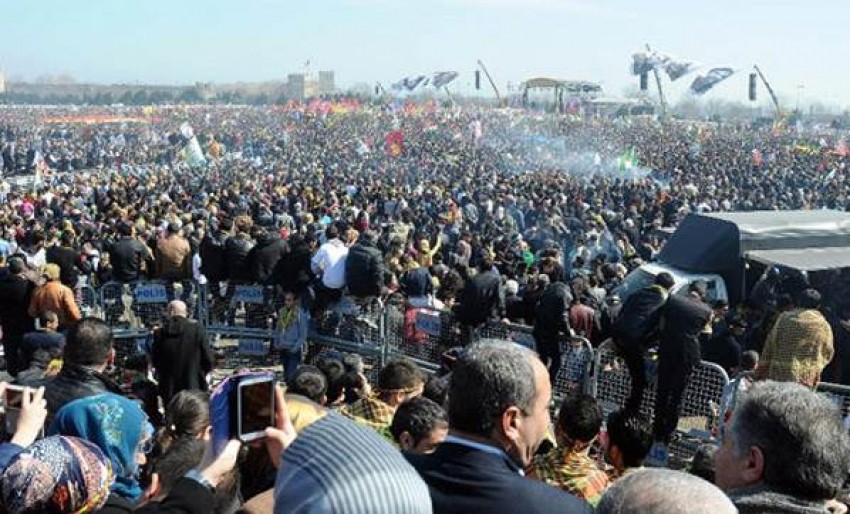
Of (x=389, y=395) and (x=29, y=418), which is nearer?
(x=29, y=418)

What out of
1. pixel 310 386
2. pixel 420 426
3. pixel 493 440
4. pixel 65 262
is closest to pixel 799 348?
pixel 310 386

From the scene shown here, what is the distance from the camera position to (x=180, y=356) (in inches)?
336

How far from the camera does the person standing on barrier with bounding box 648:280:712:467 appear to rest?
8305 mm

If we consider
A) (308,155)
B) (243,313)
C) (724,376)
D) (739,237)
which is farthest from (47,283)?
(308,155)

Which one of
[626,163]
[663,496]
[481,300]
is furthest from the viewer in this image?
[626,163]

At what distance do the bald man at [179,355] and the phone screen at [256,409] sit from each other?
5976mm

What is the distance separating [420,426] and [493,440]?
173cm

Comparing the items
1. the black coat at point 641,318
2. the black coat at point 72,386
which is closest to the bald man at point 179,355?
the black coat at point 72,386

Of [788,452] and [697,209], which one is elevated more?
[788,452]

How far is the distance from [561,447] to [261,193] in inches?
903

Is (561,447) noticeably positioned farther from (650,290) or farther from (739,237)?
(739,237)

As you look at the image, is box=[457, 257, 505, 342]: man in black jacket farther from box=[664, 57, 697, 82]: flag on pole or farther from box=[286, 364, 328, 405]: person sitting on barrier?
box=[664, 57, 697, 82]: flag on pole

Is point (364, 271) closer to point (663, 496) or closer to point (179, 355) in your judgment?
point (179, 355)

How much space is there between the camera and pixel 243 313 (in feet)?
42.0
